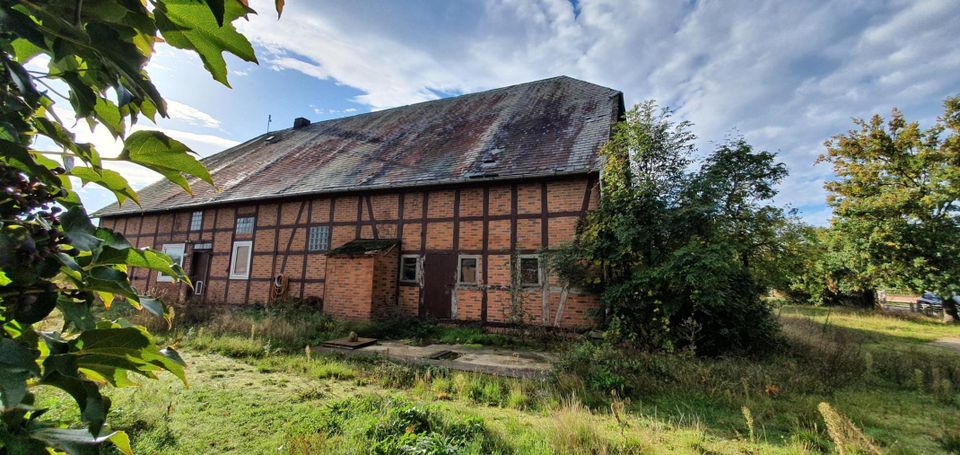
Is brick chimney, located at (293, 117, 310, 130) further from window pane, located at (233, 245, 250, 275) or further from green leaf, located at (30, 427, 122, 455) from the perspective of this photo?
green leaf, located at (30, 427, 122, 455)

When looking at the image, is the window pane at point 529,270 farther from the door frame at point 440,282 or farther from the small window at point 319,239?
the small window at point 319,239


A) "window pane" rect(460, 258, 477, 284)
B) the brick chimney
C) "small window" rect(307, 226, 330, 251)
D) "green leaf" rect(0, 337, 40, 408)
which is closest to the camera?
"green leaf" rect(0, 337, 40, 408)

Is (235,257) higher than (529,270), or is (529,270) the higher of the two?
(235,257)

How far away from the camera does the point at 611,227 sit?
8148 millimetres

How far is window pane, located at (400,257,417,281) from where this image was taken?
10.8m

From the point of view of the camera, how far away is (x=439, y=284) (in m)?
10.4

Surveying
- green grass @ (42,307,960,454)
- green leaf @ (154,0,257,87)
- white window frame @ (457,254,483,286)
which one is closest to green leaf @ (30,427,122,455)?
green leaf @ (154,0,257,87)

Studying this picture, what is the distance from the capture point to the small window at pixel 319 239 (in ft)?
39.5

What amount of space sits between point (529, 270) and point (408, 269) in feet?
11.1

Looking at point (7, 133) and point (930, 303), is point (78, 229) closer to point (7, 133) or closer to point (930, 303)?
point (7, 133)

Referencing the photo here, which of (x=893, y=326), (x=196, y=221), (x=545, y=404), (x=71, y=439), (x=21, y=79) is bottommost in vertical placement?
(x=545, y=404)

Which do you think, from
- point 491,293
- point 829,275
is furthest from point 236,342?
point 829,275

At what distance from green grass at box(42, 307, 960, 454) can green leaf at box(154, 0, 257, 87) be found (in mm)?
3061

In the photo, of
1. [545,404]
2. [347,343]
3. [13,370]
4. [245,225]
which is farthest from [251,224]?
[13,370]
